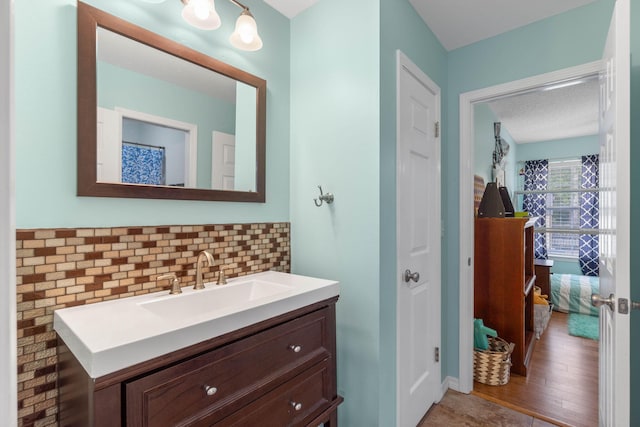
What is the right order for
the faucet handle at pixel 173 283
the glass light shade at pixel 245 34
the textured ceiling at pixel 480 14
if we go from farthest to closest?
1. the textured ceiling at pixel 480 14
2. the glass light shade at pixel 245 34
3. the faucet handle at pixel 173 283

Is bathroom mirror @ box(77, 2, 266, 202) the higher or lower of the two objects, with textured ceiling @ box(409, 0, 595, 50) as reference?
lower

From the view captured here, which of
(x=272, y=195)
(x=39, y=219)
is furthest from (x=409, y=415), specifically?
(x=39, y=219)

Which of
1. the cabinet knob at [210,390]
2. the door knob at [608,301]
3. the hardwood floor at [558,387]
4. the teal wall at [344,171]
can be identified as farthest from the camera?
Result: the hardwood floor at [558,387]

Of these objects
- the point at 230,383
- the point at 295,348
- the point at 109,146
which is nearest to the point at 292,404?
the point at 295,348

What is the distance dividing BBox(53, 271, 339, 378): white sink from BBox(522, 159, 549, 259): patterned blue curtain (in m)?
5.17

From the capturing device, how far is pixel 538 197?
5.27m

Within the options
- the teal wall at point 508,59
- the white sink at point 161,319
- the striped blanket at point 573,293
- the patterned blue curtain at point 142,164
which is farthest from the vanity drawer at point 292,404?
the striped blanket at point 573,293

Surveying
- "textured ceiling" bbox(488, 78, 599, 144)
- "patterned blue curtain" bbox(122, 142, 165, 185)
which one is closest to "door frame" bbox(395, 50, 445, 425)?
"textured ceiling" bbox(488, 78, 599, 144)

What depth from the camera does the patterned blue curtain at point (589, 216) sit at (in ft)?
15.5

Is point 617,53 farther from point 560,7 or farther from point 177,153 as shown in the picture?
point 177,153

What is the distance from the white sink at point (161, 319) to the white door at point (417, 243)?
23.7 inches

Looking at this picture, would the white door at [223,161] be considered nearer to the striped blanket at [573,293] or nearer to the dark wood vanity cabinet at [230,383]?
the dark wood vanity cabinet at [230,383]

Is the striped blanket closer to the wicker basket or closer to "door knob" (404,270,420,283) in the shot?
the wicker basket

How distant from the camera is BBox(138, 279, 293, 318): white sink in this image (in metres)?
1.18
